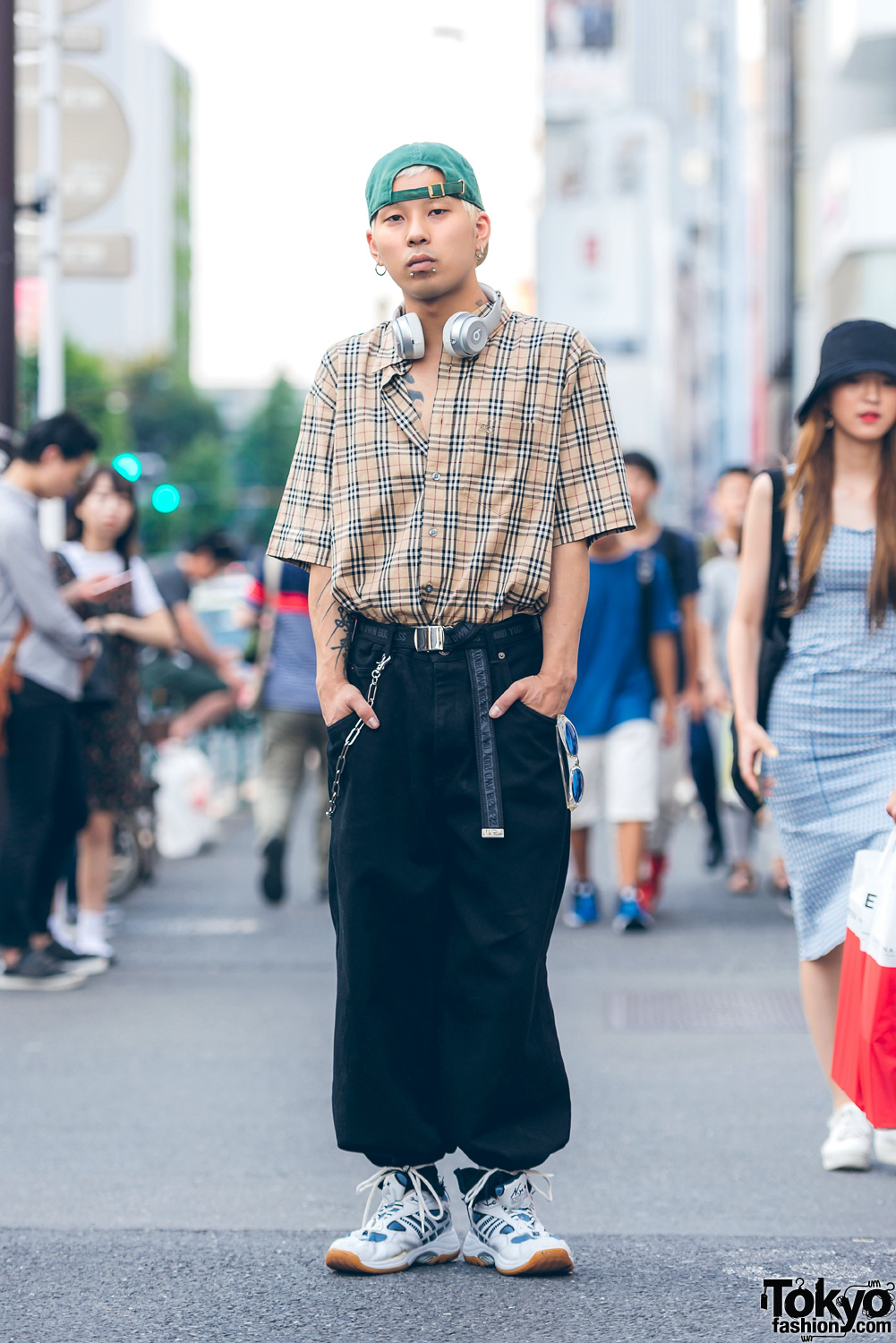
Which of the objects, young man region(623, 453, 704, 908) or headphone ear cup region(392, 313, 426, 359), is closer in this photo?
headphone ear cup region(392, 313, 426, 359)

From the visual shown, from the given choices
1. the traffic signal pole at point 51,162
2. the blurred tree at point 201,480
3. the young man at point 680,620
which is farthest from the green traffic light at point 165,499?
the blurred tree at point 201,480

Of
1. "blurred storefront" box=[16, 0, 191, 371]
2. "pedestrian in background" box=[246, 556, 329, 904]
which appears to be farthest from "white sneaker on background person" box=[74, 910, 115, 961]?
"blurred storefront" box=[16, 0, 191, 371]

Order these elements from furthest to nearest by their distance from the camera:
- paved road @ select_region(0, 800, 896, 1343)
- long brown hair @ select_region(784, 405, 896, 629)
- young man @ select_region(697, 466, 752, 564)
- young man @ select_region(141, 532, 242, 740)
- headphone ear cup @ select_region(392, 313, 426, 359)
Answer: young man @ select_region(141, 532, 242, 740), young man @ select_region(697, 466, 752, 564), long brown hair @ select_region(784, 405, 896, 629), headphone ear cup @ select_region(392, 313, 426, 359), paved road @ select_region(0, 800, 896, 1343)

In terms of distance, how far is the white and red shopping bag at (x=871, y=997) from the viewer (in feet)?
11.0

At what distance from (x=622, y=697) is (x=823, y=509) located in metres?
3.89

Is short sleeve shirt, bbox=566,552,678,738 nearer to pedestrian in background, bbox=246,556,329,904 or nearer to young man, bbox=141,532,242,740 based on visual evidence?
pedestrian in background, bbox=246,556,329,904

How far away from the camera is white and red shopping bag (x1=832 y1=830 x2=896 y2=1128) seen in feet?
11.0

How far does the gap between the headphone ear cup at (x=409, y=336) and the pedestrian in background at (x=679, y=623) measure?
16.0 feet

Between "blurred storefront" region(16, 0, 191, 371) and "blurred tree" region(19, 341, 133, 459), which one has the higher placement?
"blurred tree" region(19, 341, 133, 459)

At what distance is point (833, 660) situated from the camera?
421 cm

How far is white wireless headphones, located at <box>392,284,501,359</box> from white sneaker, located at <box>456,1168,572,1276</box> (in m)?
1.50

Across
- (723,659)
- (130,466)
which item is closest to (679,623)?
(723,659)

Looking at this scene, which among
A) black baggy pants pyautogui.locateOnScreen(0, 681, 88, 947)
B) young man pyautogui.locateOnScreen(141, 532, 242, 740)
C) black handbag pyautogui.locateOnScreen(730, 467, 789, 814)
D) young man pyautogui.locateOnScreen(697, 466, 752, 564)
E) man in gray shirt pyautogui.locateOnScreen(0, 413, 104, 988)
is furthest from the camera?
young man pyautogui.locateOnScreen(141, 532, 242, 740)

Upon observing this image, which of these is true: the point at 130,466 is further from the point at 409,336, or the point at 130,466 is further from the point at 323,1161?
the point at 409,336
